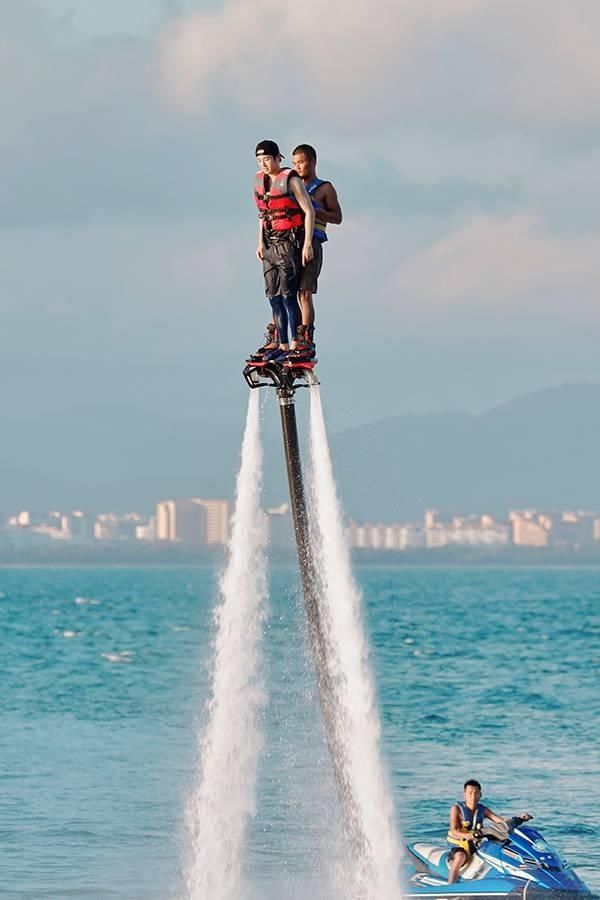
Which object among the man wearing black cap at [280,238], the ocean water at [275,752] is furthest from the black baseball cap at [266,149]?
the ocean water at [275,752]

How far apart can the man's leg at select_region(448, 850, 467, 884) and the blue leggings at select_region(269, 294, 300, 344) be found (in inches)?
365

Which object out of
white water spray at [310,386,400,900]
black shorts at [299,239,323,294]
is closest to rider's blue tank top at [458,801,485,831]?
white water spray at [310,386,400,900]

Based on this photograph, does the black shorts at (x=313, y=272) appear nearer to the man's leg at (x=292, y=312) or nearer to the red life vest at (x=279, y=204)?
the man's leg at (x=292, y=312)

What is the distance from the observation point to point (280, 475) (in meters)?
25.2

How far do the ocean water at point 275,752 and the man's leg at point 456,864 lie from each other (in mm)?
3526

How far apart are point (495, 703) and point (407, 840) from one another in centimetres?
3267

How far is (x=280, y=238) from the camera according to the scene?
72.7 feet

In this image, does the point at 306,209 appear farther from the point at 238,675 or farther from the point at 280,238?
the point at 238,675

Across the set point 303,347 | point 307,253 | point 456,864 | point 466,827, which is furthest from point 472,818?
point 307,253

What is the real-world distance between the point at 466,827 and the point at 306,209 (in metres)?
10.4

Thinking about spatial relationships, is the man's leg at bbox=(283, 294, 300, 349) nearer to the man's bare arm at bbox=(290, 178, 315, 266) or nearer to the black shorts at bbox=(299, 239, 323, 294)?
the black shorts at bbox=(299, 239, 323, 294)

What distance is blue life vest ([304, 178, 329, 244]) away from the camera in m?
22.2

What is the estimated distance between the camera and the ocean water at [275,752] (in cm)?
3659

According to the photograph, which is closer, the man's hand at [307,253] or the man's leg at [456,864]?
the man's hand at [307,253]
